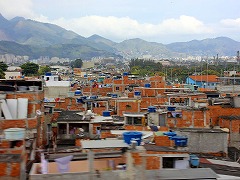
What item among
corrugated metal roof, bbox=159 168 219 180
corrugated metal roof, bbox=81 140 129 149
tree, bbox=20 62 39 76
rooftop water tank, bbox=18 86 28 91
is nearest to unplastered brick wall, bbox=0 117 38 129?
rooftop water tank, bbox=18 86 28 91

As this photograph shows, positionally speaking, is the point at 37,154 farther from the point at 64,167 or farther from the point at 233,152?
the point at 233,152

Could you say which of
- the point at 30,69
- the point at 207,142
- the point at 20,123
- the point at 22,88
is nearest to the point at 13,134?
the point at 20,123

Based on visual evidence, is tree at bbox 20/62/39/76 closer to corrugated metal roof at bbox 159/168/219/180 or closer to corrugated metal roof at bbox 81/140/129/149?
corrugated metal roof at bbox 81/140/129/149

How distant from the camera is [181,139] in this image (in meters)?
11.5

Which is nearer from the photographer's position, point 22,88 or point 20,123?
point 20,123

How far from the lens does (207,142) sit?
49.2ft

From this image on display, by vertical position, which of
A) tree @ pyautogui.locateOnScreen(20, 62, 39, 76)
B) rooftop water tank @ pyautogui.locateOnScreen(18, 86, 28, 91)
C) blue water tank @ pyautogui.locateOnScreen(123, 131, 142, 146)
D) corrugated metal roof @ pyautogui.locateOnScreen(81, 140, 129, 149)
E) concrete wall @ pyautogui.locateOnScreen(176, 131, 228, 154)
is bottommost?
concrete wall @ pyautogui.locateOnScreen(176, 131, 228, 154)

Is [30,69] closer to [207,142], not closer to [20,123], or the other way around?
[20,123]

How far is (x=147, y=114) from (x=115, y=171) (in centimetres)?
1096

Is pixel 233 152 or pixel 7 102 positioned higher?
pixel 7 102

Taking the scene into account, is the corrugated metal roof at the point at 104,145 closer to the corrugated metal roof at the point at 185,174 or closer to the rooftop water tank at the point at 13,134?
the corrugated metal roof at the point at 185,174

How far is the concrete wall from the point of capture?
589 inches

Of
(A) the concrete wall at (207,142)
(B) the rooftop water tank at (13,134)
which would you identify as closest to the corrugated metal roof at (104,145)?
(B) the rooftop water tank at (13,134)

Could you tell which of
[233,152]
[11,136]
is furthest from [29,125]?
[233,152]
